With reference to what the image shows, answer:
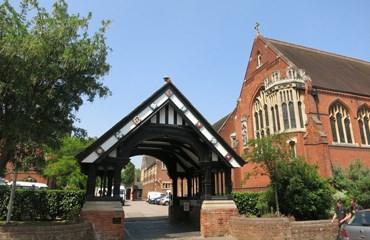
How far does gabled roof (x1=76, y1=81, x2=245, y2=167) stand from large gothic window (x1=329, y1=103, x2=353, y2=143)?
62.8 ft

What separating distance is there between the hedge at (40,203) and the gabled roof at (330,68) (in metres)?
23.4

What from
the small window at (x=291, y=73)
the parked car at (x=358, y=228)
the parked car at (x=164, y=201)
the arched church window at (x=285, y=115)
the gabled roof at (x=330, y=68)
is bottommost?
the parked car at (x=358, y=228)

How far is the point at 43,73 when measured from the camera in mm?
10062

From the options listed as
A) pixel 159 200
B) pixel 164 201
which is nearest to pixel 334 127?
pixel 164 201

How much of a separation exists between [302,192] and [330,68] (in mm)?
25462

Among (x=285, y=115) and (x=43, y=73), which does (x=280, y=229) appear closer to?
(x=43, y=73)

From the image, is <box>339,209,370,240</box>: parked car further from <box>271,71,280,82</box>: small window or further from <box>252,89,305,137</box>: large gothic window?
<box>271,71,280,82</box>: small window

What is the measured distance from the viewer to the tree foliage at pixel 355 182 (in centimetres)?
2093

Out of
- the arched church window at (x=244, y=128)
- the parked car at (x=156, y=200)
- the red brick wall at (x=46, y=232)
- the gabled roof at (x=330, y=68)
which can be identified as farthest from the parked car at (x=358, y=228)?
the parked car at (x=156, y=200)

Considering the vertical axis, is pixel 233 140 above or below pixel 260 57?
below

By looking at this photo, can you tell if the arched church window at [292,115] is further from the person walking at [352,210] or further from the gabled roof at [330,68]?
the person walking at [352,210]

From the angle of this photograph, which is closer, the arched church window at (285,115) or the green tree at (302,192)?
the green tree at (302,192)

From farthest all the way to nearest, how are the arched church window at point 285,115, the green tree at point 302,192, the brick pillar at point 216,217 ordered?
the arched church window at point 285,115, the green tree at point 302,192, the brick pillar at point 216,217

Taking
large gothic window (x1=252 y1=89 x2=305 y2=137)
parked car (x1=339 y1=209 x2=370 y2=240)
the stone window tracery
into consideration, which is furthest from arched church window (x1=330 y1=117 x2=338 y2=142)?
parked car (x1=339 y1=209 x2=370 y2=240)
